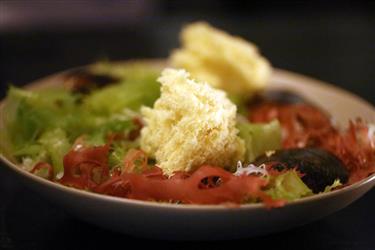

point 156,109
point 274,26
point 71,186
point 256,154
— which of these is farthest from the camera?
point 274,26

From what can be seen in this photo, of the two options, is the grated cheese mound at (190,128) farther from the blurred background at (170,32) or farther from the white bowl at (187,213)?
the blurred background at (170,32)

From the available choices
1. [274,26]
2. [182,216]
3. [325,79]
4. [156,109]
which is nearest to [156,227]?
[182,216]

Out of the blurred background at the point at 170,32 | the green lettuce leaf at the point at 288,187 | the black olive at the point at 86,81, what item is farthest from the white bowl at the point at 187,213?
the blurred background at the point at 170,32

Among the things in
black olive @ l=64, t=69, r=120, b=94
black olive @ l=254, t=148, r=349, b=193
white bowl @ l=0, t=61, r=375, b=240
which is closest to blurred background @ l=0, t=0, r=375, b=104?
black olive @ l=64, t=69, r=120, b=94

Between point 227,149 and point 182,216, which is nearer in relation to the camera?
point 182,216

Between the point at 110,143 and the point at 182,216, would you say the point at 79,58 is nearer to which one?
the point at 110,143

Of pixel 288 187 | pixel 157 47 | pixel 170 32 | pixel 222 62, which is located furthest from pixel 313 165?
pixel 170 32
